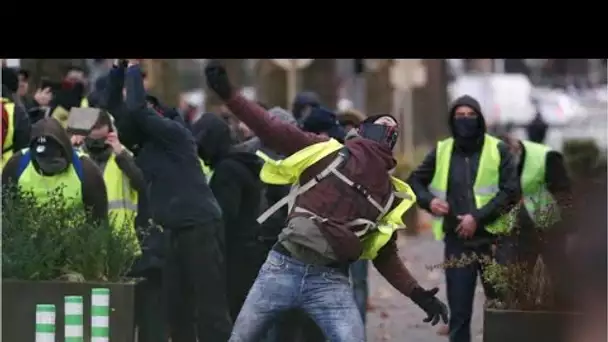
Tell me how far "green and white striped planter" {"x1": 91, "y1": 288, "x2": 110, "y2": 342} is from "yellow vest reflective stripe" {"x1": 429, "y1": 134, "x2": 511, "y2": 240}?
7.19 feet

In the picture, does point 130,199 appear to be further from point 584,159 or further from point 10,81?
point 584,159

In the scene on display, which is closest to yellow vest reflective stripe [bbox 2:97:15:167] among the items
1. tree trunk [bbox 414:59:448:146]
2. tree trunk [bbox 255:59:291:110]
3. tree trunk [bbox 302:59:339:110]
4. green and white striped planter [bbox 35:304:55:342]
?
green and white striped planter [bbox 35:304:55:342]

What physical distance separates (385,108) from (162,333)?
11.4 meters

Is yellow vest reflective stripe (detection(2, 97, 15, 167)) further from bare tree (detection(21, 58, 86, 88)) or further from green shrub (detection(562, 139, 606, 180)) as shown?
green shrub (detection(562, 139, 606, 180))

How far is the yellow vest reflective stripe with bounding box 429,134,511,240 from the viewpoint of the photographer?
10.0m

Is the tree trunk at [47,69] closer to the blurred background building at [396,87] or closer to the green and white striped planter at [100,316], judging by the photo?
the blurred background building at [396,87]

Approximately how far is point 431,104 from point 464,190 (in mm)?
14133

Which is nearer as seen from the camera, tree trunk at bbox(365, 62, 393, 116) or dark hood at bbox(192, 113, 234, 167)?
dark hood at bbox(192, 113, 234, 167)

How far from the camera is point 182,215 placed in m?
9.72

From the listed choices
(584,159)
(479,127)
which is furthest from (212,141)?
(584,159)
